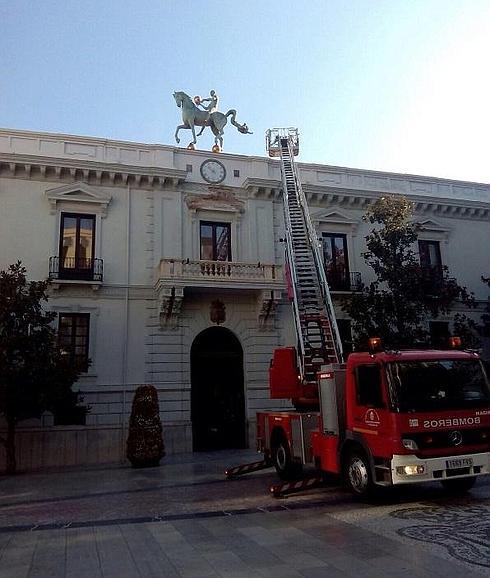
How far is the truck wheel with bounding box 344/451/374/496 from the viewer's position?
28.3 ft

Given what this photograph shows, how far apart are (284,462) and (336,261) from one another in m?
12.4

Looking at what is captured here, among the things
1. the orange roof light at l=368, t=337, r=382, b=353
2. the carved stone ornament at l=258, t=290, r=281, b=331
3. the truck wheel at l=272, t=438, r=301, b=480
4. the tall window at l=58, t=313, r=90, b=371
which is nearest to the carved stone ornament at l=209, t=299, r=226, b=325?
the carved stone ornament at l=258, t=290, r=281, b=331

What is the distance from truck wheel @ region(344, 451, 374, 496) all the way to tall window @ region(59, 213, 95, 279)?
12809 mm

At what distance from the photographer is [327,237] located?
2247cm

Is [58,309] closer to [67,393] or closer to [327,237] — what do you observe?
[67,393]

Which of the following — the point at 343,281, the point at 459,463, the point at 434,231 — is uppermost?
the point at 434,231

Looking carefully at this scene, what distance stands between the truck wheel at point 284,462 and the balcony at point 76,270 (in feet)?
32.8

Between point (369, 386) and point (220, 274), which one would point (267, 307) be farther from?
point (369, 386)

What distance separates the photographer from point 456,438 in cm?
838

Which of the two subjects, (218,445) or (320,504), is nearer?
(320,504)

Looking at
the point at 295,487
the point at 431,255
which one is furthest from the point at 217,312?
the point at 295,487

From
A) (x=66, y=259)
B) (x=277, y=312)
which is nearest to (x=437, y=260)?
(x=277, y=312)

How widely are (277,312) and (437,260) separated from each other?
27.6ft

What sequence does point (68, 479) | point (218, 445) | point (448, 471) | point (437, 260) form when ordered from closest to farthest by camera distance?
point (448, 471) < point (68, 479) < point (218, 445) < point (437, 260)
